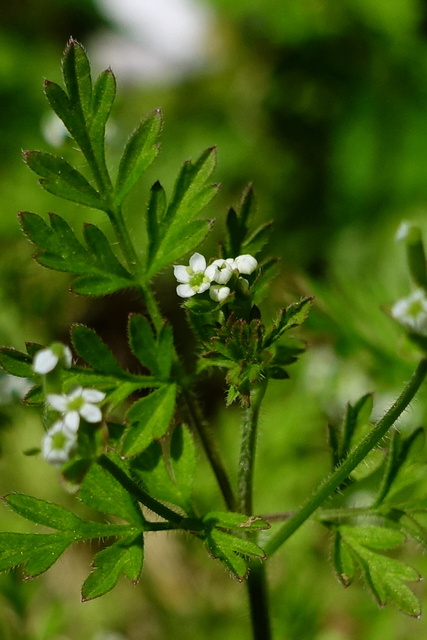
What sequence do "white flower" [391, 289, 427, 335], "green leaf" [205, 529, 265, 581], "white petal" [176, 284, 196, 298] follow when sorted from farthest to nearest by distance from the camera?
"white petal" [176, 284, 196, 298], "green leaf" [205, 529, 265, 581], "white flower" [391, 289, 427, 335]

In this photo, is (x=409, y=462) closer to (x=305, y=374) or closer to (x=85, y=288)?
(x=85, y=288)

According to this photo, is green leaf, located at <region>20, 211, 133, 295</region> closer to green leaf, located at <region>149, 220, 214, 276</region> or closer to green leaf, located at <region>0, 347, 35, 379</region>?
green leaf, located at <region>149, 220, 214, 276</region>

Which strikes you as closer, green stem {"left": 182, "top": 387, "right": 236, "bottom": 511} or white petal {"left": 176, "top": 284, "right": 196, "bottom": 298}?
white petal {"left": 176, "top": 284, "right": 196, "bottom": 298}

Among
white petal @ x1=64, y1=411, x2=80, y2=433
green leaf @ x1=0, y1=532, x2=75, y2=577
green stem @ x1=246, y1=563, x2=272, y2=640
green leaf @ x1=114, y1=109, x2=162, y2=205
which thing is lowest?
green stem @ x1=246, y1=563, x2=272, y2=640

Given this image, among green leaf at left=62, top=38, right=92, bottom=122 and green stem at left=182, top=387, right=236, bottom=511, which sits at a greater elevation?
green leaf at left=62, top=38, right=92, bottom=122

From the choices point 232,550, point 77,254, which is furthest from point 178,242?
point 232,550

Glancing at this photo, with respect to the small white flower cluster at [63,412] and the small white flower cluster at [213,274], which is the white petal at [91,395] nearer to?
the small white flower cluster at [63,412]

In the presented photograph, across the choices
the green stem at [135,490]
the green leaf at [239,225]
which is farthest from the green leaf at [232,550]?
the green leaf at [239,225]

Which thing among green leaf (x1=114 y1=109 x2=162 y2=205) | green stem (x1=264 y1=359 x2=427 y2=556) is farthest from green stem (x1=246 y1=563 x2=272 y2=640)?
green leaf (x1=114 y1=109 x2=162 y2=205)
